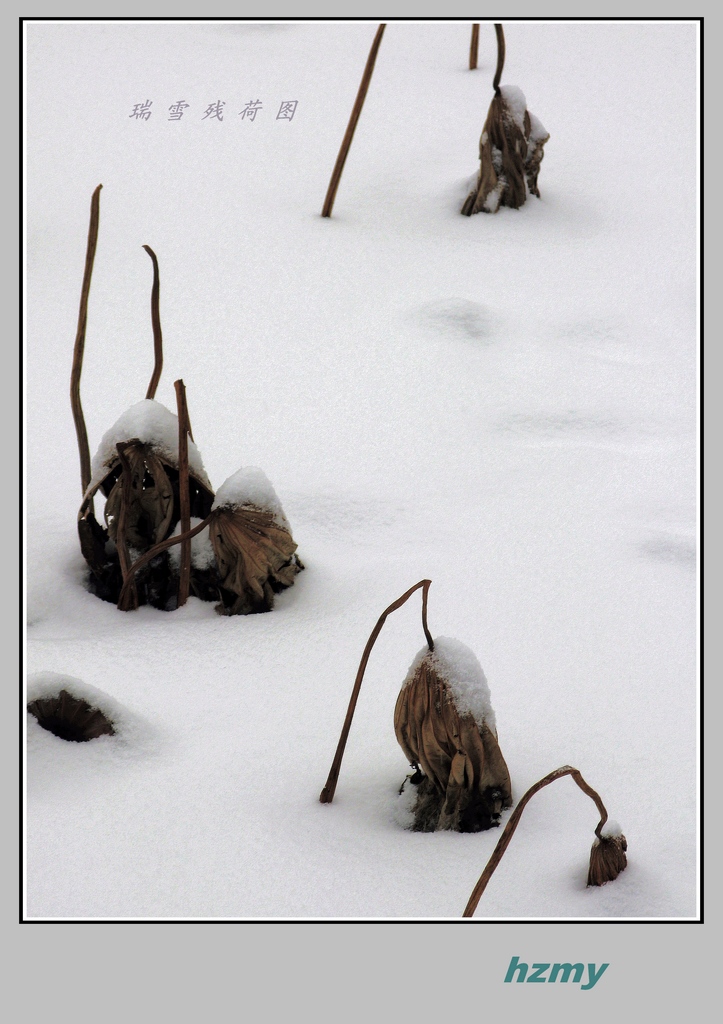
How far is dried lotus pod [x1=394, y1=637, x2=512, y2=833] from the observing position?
95cm

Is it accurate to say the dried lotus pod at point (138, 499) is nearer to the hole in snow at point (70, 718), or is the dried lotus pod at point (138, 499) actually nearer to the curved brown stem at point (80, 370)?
the curved brown stem at point (80, 370)

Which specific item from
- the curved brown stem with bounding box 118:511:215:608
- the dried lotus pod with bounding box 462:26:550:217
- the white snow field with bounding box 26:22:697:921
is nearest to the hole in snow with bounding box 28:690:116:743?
the white snow field with bounding box 26:22:697:921

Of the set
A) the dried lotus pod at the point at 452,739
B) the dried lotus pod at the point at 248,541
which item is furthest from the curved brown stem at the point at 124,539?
the dried lotus pod at the point at 452,739

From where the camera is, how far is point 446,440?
174 cm

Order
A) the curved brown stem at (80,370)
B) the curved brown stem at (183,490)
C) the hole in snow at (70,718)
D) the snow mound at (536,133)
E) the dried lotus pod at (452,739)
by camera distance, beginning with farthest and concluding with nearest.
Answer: the snow mound at (536,133)
the curved brown stem at (80,370)
the curved brown stem at (183,490)
the hole in snow at (70,718)
the dried lotus pod at (452,739)

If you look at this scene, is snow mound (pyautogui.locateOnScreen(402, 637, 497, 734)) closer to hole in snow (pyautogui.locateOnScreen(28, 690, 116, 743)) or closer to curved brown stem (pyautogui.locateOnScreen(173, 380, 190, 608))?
hole in snow (pyautogui.locateOnScreen(28, 690, 116, 743))

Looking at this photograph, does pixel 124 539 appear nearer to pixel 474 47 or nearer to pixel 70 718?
pixel 70 718

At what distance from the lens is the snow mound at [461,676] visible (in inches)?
37.4

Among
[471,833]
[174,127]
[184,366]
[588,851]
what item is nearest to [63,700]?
[471,833]

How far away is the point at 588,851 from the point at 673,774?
0.51ft

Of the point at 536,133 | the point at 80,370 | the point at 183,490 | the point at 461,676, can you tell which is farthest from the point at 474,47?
the point at 461,676

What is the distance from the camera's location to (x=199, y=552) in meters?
1.35

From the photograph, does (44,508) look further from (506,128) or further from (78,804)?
(506,128)

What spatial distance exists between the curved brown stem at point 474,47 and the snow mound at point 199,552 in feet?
6.80
